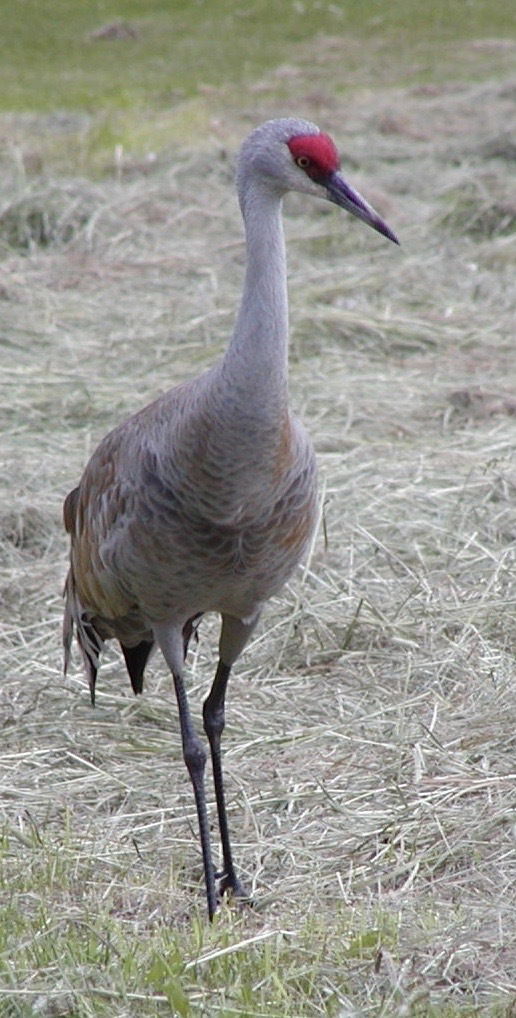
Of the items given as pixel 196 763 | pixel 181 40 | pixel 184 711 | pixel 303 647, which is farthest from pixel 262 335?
pixel 181 40

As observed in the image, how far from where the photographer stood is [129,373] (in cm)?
767

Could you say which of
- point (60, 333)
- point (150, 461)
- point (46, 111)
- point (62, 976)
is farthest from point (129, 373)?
point (46, 111)

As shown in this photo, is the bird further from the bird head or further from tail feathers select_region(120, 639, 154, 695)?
tail feathers select_region(120, 639, 154, 695)

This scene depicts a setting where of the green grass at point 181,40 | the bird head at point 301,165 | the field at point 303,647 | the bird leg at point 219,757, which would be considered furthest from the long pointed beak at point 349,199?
the green grass at point 181,40

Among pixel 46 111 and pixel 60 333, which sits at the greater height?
pixel 60 333

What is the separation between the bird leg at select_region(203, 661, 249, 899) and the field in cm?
7

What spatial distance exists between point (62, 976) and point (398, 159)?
10232 mm

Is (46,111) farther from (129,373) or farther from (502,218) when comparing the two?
(129,373)

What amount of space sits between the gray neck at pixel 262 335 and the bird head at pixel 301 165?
10 centimetres

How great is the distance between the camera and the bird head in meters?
3.54

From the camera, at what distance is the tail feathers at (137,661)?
4449mm

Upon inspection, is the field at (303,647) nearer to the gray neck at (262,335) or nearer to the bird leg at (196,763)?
the bird leg at (196,763)

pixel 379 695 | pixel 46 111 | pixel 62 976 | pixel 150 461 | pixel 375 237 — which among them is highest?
pixel 150 461

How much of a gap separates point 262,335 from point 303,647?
72.6 inches
